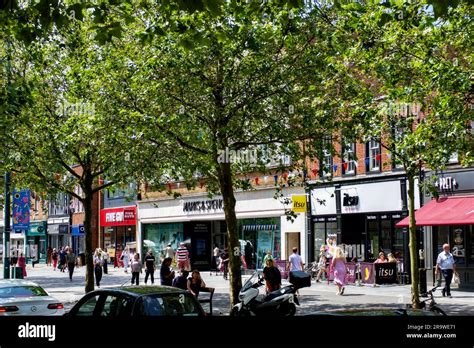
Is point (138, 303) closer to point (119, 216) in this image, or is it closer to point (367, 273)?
point (367, 273)

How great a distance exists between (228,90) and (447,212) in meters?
11.9

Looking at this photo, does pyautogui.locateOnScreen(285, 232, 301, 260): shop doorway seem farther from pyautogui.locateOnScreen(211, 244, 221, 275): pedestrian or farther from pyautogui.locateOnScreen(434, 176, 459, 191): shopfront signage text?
pyautogui.locateOnScreen(434, 176, 459, 191): shopfront signage text

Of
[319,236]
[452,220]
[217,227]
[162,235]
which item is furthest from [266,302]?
[162,235]

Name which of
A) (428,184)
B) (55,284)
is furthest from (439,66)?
(55,284)

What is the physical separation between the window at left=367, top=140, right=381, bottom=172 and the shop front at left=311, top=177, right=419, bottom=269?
0.66 metres

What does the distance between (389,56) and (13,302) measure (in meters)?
10.0

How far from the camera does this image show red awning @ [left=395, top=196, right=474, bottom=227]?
2386 cm

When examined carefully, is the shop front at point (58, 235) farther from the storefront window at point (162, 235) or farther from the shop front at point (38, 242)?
the storefront window at point (162, 235)

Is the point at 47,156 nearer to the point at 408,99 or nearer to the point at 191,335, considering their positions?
the point at 408,99

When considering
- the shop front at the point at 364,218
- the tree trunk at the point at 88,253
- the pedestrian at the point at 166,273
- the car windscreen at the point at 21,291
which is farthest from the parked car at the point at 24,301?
the shop front at the point at 364,218

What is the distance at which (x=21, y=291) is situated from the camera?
14.8m

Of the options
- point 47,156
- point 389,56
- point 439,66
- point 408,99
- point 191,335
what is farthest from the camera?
point 47,156

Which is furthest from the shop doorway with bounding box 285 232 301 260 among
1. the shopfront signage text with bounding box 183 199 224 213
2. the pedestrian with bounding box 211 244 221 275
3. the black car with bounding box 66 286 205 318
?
the black car with bounding box 66 286 205 318

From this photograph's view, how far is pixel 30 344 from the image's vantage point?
15.0 ft
